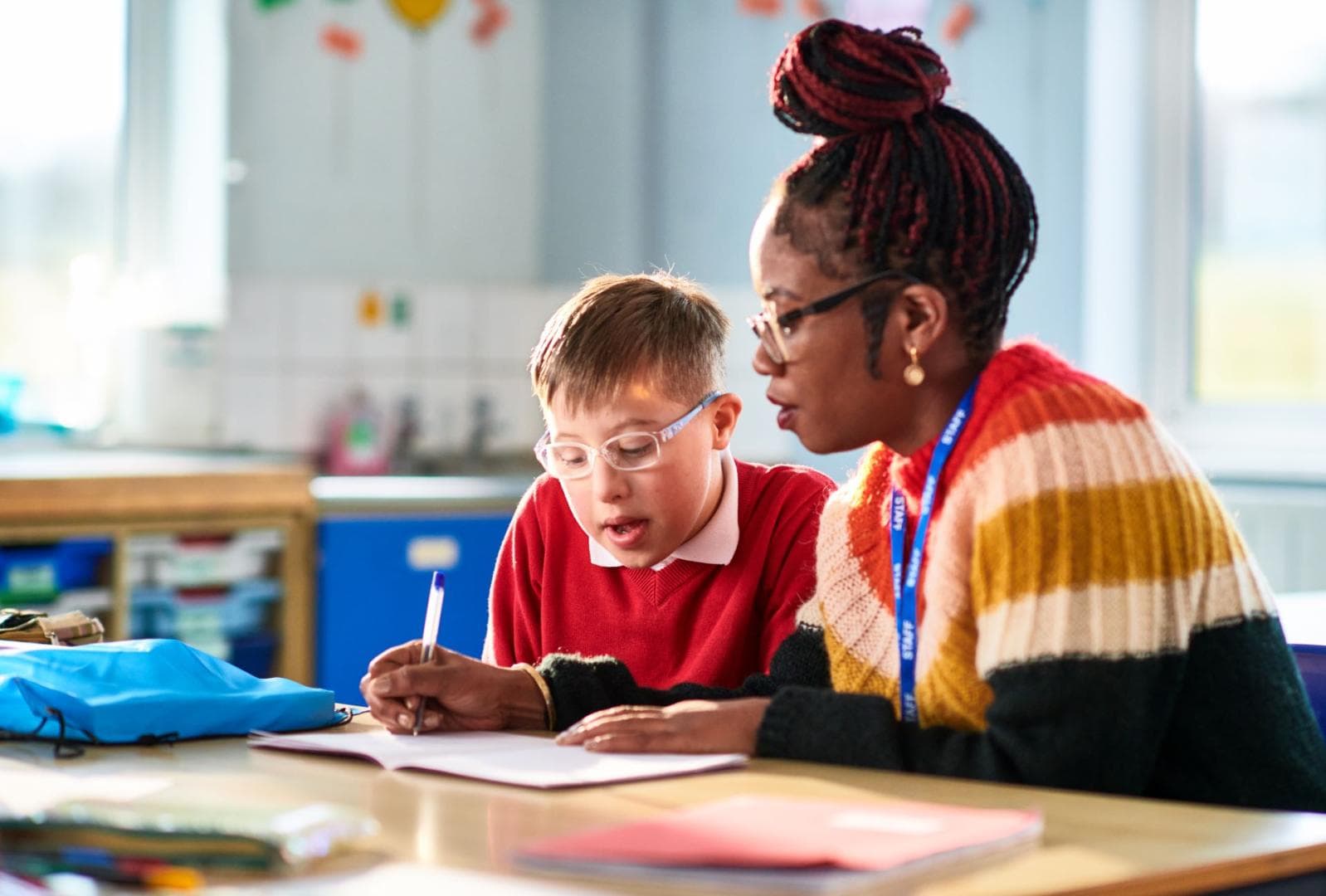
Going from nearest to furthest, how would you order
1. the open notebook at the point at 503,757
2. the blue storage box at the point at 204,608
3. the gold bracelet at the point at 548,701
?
the open notebook at the point at 503,757 < the gold bracelet at the point at 548,701 < the blue storage box at the point at 204,608

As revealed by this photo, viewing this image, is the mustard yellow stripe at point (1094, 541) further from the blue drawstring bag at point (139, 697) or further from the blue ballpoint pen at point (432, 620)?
the blue drawstring bag at point (139, 697)

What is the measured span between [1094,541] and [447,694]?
0.57 m

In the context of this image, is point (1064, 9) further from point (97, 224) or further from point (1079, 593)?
point (1079, 593)

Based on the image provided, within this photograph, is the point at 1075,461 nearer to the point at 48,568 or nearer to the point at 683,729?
the point at 683,729

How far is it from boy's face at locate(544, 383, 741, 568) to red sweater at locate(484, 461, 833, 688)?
0.05 metres

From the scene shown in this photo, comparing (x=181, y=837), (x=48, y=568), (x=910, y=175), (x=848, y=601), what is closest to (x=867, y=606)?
(x=848, y=601)

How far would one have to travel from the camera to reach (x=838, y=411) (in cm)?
148

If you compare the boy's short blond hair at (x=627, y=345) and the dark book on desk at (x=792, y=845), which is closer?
the dark book on desk at (x=792, y=845)

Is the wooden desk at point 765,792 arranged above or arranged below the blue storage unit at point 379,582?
above

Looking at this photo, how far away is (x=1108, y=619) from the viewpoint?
4.07 ft

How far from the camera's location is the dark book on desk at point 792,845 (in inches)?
34.8

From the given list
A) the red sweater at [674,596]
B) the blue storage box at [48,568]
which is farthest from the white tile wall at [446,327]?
the red sweater at [674,596]

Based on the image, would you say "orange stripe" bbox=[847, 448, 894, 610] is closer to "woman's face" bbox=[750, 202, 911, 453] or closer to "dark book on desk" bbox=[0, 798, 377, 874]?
"woman's face" bbox=[750, 202, 911, 453]

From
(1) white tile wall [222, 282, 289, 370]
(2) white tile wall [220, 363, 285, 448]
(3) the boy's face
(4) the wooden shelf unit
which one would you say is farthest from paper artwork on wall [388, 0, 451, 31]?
(3) the boy's face
